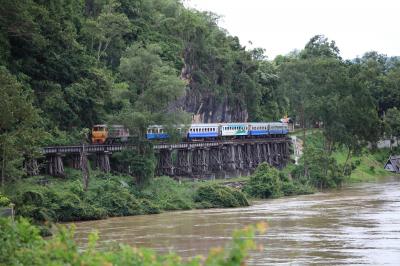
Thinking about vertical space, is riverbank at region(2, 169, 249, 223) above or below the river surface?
above

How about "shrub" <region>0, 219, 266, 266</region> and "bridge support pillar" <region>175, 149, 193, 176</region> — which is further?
"bridge support pillar" <region>175, 149, 193, 176</region>

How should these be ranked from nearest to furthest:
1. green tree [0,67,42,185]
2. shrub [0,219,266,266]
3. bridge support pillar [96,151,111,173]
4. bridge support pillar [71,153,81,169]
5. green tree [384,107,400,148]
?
1. shrub [0,219,266,266]
2. green tree [0,67,42,185]
3. bridge support pillar [71,153,81,169]
4. bridge support pillar [96,151,111,173]
5. green tree [384,107,400,148]

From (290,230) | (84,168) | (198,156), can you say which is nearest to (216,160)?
(198,156)

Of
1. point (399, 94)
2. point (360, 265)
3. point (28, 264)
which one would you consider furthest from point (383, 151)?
point (28, 264)

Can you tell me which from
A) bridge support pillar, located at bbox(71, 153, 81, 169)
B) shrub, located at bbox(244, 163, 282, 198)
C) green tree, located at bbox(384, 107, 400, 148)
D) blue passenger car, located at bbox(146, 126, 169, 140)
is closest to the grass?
green tree, located at bbox(384, 107, 400, 148)

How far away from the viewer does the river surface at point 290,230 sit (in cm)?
2531

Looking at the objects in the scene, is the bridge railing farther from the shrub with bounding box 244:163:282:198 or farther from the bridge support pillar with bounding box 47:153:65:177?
the shrub with bounding box 244:163:282:198

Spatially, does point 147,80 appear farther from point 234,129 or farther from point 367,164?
point 367,164

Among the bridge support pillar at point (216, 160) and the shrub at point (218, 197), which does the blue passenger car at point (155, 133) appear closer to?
the shrub at point (218, 197)

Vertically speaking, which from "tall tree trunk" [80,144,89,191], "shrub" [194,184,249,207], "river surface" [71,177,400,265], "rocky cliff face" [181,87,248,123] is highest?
"rocky cliff face" [181,87,248,123]

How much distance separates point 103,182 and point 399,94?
68.3m

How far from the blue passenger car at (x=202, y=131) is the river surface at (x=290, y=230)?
14.8 metres

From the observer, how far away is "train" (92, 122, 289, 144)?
52.7 meters

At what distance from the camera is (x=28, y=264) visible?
11781 mm
